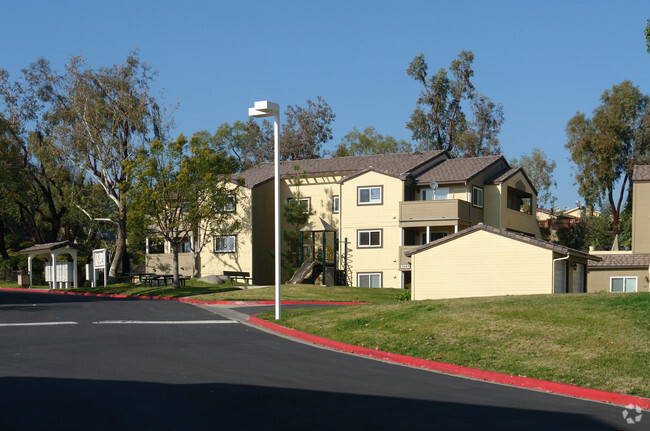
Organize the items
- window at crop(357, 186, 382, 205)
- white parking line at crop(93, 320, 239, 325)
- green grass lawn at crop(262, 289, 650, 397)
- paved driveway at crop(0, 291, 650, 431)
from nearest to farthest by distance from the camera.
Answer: paved driveway at crop(0, 291, 650, 431)
green grass lawn at crop(262, 289, 650, 397)
white parking line at crop(93, 320, 239, 325)
window at crop(357, 186, 382, 205)

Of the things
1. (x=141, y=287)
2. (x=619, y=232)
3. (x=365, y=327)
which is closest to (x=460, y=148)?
(x=619, y=232)

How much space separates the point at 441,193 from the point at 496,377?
1424 inches

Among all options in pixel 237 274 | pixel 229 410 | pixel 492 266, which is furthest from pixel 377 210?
pixel 229 410

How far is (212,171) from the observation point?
47562 mm

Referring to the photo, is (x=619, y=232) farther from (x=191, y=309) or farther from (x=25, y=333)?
(x=25, y=333)

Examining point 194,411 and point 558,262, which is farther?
point 558,262

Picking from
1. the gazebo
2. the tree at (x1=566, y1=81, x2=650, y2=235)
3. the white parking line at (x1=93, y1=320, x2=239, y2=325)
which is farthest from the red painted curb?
the tree at (x1=566, y1=81, x2=650, y2=235)

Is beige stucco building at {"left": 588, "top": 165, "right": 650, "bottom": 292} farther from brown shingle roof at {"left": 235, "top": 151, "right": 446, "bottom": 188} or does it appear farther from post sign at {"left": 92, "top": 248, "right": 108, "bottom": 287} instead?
post sign at {"left": 92, "top": 248, "right": 108, "bottom": 287}

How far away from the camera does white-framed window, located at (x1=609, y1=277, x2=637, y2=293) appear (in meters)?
42.2

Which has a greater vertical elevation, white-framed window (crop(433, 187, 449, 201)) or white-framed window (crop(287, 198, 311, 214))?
white-framed window (crop(433, 187, 449, 201))

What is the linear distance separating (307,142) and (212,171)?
31496 millimetres

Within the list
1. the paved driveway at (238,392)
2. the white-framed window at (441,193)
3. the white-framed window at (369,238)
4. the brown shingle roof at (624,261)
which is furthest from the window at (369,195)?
the paved driveway at (238,392)

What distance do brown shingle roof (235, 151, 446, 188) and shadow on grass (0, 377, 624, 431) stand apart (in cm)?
3877

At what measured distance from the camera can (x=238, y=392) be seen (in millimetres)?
11508
